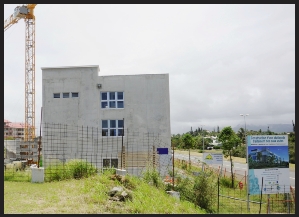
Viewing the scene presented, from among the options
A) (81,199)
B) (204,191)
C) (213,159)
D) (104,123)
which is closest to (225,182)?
(213,159)

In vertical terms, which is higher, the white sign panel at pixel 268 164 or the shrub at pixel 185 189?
the white sign panel at pixel 268 164

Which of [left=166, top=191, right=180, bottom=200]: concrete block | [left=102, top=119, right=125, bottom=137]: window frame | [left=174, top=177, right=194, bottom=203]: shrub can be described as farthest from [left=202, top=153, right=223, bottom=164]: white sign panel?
[left=166, top=191, right=180, bottom=200]: concrete block

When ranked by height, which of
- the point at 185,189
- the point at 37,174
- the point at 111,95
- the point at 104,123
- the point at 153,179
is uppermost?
the point at 111,95

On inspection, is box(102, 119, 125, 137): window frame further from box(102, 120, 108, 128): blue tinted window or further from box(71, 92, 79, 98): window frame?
box(71, 92, 79, 98): window frame

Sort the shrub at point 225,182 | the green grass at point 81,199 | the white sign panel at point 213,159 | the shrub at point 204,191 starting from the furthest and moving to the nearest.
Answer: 1. the shrub at point 225,182
2. the white sign panel at point 213,159
3. the shrub at point 204,191
4. the green grass at point 81,199

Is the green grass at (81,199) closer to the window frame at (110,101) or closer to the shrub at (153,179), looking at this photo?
the shrub at (153,179)

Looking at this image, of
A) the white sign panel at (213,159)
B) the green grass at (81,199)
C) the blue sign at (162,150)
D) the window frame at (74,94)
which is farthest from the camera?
the window frame at (74,94)

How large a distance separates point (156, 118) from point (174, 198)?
11134 millimetres

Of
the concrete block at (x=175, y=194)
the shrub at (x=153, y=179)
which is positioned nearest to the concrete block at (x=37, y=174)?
the shrub at (x=153, y=179)

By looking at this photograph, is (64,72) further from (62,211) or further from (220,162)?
(62,211)

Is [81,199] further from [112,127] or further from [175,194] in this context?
[112,127]

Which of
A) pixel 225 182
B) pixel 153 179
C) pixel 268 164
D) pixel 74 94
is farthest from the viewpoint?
pixel 225 182

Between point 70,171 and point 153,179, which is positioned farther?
point 153,179

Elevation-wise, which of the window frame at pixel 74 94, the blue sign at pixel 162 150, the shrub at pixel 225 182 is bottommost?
the shrub at pixel 225 182
